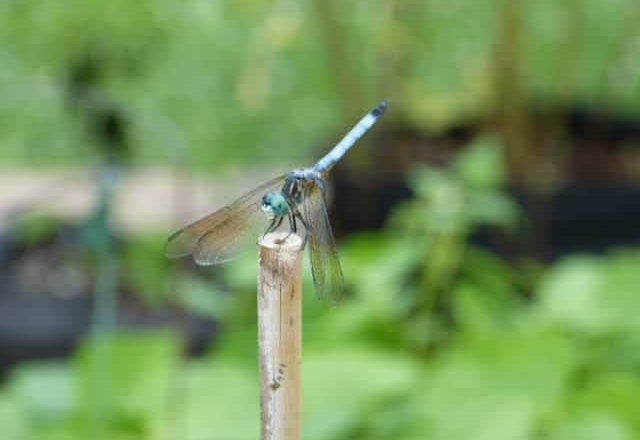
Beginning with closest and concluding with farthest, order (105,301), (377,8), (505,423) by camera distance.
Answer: (505,423) → (105,301) → (377,8)

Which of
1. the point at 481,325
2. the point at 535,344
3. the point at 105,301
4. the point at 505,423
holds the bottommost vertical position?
the point at 505,423

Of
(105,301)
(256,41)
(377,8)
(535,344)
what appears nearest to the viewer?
(535,344)

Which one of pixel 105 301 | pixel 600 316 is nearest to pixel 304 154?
pixel 105 301

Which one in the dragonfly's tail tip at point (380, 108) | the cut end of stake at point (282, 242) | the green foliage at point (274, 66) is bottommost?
the cut end of stake at point (282, 242)

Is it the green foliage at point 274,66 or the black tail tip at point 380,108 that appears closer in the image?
the black tail tip at point 380,108

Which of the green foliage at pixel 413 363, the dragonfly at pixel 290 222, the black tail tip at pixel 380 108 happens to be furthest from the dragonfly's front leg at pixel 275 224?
the green foliage at pixel 413 363

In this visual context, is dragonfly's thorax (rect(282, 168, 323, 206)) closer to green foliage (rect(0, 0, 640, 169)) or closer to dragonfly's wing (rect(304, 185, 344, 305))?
dragonfly's wing (rect(304, 185, 344, 305))

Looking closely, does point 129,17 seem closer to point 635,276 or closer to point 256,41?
point 256,41

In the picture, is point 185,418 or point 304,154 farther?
point 304,154

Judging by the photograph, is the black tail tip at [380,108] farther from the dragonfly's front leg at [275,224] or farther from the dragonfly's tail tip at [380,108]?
the dragonfly's front leg at [275,224]
